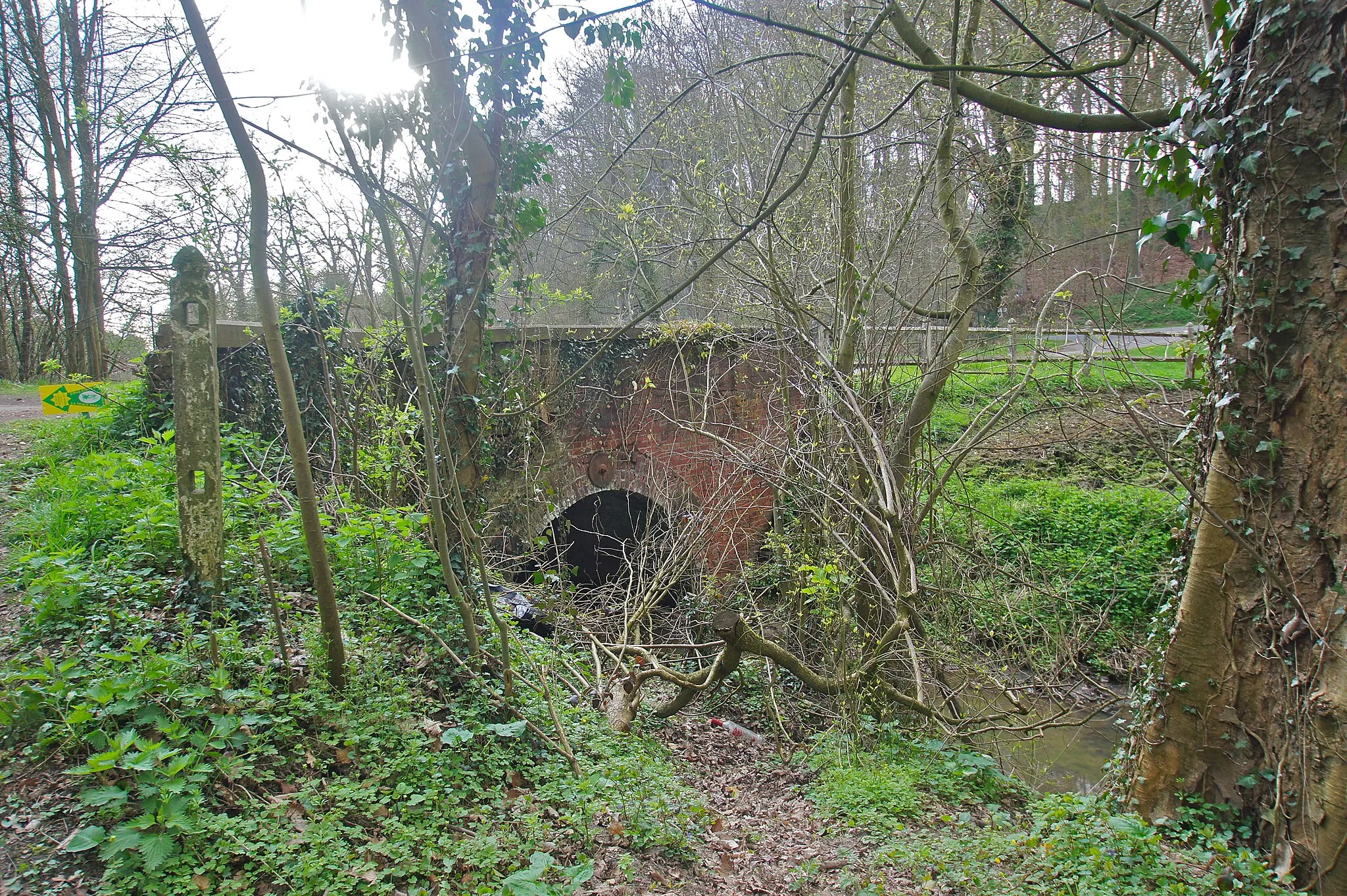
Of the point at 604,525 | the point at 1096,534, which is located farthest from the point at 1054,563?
the point at 604,525

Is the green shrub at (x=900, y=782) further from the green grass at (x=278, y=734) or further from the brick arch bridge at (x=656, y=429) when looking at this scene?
the brick arch bridge at (x=656, y=429)

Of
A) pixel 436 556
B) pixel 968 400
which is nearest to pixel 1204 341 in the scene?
pixel 436 556

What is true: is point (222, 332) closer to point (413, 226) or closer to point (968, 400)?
point (413, 226)

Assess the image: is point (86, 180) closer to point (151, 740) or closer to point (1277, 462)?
point (151, 740)

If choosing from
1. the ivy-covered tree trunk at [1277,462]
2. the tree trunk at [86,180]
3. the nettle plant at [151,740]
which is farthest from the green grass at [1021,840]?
the tree trunk at [86,180]

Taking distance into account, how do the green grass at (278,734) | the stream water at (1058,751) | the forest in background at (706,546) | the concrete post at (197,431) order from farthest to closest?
1. the stream water at (1058,751)
2. the concrete post at (197,431)
3. the forest in background at (706,546)
4. the green grass at (278,734)

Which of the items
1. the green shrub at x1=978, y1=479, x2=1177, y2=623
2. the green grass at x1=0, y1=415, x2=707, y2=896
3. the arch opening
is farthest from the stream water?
the arch opening

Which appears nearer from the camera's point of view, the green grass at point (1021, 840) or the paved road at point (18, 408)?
the green grass at point (1021, 840)

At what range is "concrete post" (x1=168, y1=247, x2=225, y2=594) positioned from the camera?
346 cm

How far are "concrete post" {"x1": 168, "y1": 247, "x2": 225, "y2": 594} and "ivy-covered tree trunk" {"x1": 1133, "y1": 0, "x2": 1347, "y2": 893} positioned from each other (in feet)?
15.3

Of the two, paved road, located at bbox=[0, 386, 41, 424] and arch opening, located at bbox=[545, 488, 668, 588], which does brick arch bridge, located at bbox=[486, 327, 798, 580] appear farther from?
paved road, located at bbox=[0, 386, 41, 424]

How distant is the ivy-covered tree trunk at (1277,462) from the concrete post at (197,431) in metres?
4.65

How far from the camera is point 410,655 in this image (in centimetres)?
392

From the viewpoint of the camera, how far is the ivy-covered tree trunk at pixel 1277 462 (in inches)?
110
